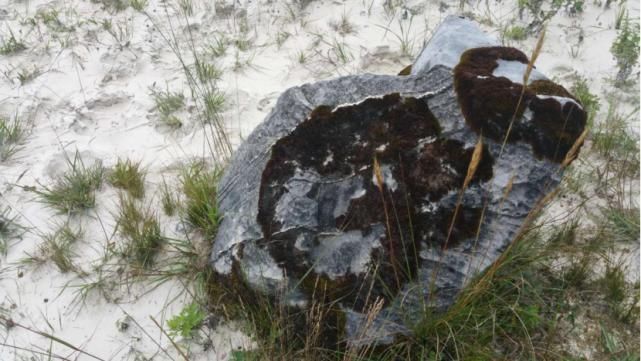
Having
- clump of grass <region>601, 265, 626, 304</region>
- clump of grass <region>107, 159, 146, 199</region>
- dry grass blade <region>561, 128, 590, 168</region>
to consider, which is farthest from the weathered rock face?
clump of grass <region>107, 159, 146, 199</region>

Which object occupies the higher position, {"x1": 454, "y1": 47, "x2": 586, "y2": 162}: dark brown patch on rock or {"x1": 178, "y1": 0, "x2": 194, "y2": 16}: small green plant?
{"x1": 178, "y1": 0, "x2": 194, "y2": 16}: small green plant

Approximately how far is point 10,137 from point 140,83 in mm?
1076

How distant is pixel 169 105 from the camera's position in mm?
3912

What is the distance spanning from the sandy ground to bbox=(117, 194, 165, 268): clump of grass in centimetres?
12

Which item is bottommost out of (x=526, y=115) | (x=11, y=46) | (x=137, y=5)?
(x=526, y=115)

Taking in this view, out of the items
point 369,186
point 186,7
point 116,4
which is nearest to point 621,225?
point 369,186

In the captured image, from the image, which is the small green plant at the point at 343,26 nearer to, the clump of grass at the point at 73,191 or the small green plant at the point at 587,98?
the small green plant at the point at 587,98

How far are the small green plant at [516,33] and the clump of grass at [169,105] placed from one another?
2841 mm

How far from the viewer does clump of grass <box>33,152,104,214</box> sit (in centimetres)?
319

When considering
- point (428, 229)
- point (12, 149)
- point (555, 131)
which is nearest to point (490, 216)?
point (428, 229)

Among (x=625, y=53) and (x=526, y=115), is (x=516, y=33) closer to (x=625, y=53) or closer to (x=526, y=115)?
(x=625, y=53)

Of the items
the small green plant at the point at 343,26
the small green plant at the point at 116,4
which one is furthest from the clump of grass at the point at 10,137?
the small green plant at the point at 343,26

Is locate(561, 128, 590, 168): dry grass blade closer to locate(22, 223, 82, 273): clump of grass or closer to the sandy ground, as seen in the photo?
the sandy ground

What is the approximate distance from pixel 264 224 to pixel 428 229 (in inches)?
31.4
